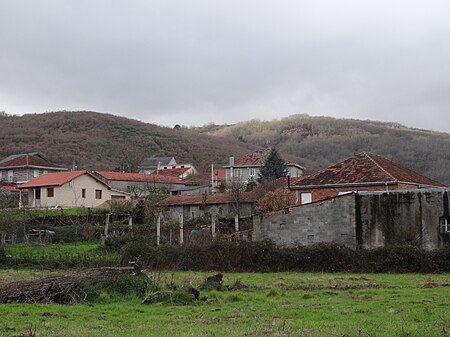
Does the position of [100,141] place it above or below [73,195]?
above

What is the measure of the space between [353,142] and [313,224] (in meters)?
119

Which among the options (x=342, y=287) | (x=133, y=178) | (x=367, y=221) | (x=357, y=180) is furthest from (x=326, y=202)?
(x=133, y=178)

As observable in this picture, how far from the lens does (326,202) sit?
31.5 metres

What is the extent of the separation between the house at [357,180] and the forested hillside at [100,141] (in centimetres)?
5832

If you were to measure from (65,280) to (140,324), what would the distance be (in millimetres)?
5356

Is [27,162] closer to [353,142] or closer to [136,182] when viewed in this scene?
[136,182]

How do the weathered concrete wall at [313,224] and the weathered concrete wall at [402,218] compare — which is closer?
the weathered concrete wall at [402,218]

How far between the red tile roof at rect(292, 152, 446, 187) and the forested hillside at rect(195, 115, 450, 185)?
44278 mm

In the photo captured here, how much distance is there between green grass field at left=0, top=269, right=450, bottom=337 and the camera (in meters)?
11.0

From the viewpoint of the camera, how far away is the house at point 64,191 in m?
57.8

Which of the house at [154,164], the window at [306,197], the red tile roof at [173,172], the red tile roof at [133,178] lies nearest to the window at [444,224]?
the window at [306,197]

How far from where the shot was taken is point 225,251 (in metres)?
28.7

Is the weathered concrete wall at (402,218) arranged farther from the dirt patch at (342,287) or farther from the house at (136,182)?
the house at (136,182)

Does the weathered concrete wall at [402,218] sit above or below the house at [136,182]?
below
